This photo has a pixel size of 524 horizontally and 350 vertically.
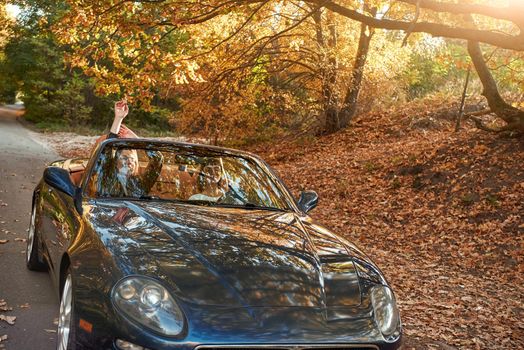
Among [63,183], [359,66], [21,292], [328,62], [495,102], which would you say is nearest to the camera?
[63,183]

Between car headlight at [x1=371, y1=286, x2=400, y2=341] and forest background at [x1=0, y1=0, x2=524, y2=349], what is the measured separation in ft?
6.10

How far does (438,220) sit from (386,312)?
8175 millimetres

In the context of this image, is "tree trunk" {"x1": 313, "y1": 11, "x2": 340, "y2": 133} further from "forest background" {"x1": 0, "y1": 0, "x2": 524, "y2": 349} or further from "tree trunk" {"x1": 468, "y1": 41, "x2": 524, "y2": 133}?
"tree trunk" {"x1": 468, "y1": 41, "x2": 524, "y2": 133}

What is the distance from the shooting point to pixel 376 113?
24.6 metres

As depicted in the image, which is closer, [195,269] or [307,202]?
[195,269]

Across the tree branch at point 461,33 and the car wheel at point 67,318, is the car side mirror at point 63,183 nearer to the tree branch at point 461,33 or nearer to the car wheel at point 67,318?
the car wheel at point 67,318

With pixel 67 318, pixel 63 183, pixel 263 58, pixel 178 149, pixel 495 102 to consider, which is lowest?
pixel 67 318

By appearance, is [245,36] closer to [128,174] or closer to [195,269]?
[128,174]

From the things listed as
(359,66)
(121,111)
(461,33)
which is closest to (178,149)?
(121,111)

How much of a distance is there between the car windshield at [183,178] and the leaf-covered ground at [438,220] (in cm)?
188

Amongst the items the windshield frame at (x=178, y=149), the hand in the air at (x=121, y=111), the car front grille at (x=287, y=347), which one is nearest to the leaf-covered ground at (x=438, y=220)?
the windshield frame at (x=178, y=149)

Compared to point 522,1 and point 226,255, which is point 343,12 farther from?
point 226,255

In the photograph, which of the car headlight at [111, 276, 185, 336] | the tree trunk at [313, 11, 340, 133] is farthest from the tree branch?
the tree trunk at [313, 11, 340, 133]

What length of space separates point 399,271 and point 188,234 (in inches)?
208
